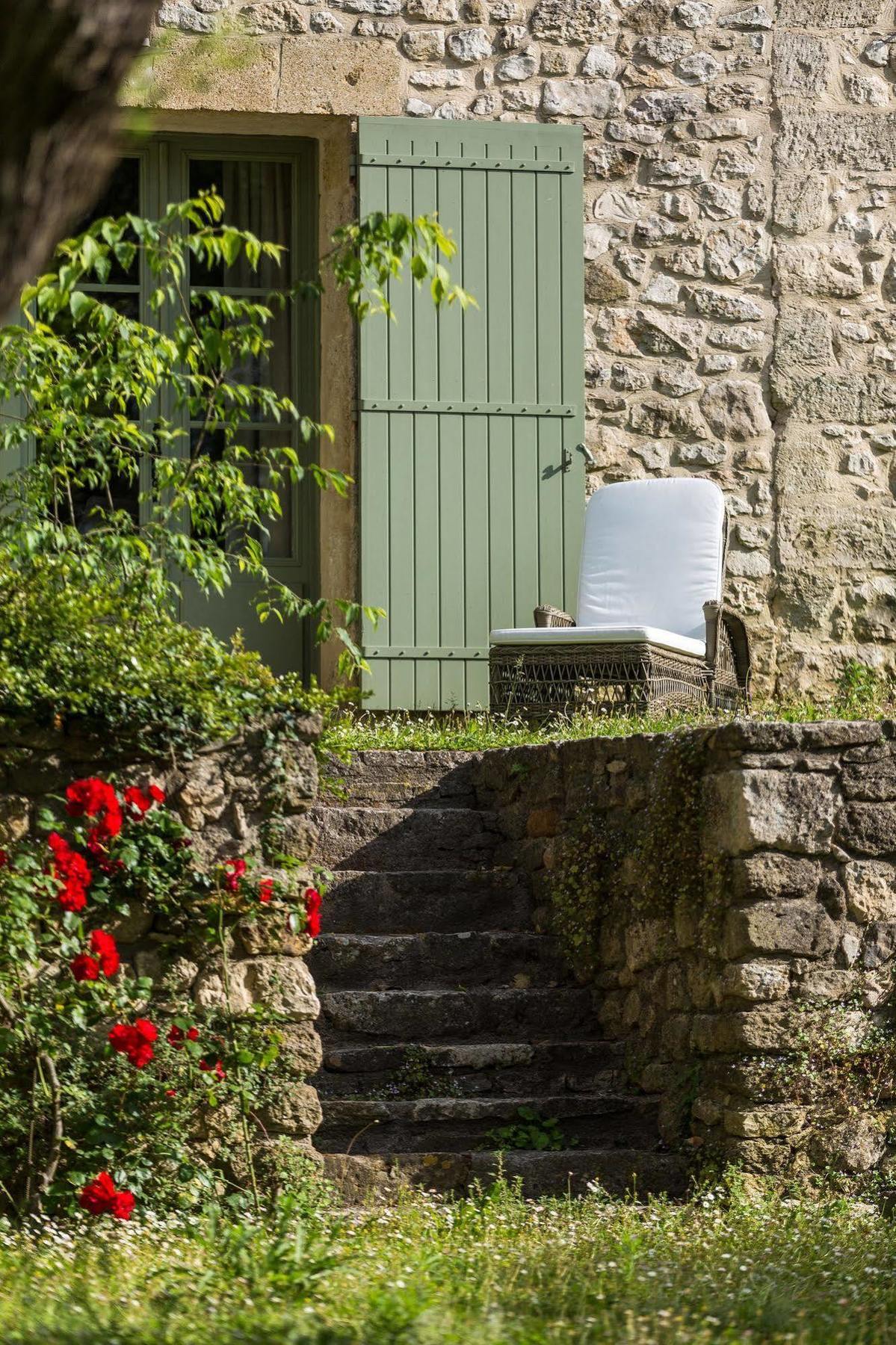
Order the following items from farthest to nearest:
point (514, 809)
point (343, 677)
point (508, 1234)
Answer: point (343, 677), point (514, 809), point (508, 1234)

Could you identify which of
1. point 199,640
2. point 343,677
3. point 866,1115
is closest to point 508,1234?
point 866,1115

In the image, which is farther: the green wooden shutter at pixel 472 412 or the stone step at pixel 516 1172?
the green wooden shutter at pixel 472 412

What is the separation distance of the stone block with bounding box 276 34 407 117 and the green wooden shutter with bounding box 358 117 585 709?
0.10 m

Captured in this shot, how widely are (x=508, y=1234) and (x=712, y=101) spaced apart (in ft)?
16.4

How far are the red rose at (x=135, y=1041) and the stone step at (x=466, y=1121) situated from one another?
0.78 meters

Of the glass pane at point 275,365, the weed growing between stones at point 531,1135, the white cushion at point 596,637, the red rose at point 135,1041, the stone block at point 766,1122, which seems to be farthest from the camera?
the glass pane at point 275,365

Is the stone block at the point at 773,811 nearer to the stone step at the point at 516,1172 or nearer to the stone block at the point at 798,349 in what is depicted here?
the stone step at the point at 516,1172

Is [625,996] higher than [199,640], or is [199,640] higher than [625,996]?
[199,640]

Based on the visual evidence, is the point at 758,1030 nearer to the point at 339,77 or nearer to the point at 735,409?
the point at 735,409

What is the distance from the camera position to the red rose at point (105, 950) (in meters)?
3.48

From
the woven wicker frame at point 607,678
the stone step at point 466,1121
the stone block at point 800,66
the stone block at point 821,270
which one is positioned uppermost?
the stone block at point 800,66

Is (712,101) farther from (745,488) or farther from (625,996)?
(625,996)

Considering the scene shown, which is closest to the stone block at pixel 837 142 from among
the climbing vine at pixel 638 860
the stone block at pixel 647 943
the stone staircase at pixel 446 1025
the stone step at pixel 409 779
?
the stone step at pixel 409 779

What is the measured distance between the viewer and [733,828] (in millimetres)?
4062
